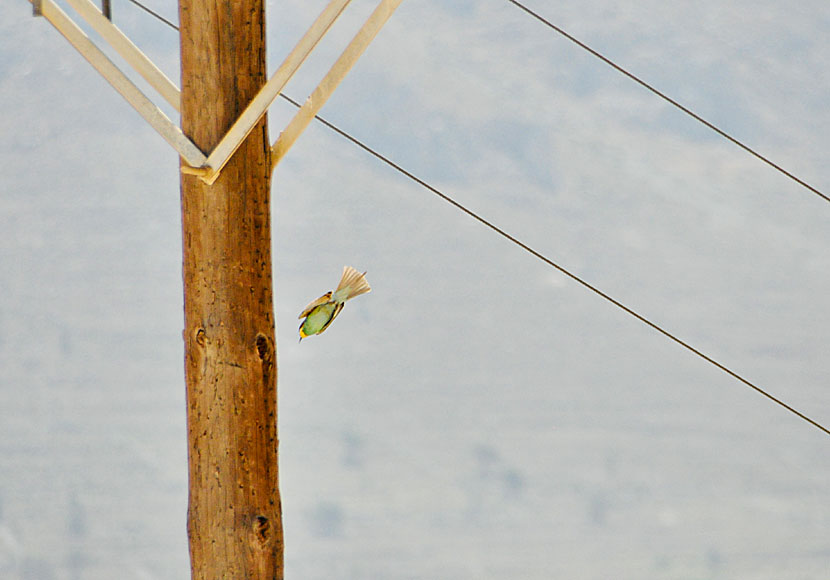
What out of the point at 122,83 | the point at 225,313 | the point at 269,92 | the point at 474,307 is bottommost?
the point at 474,307

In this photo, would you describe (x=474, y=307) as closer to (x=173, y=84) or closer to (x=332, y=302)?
(x=332, y=302)

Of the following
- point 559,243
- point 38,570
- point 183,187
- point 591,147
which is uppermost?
point 183,187

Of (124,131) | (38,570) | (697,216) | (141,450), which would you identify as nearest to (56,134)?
(124,131)

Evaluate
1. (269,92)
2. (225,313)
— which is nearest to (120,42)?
(269,92)

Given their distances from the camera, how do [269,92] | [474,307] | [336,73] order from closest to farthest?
[269,92]
[336,73]
[474,307]

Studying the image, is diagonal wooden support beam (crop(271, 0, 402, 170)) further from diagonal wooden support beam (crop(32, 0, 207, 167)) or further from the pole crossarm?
diagonal wooden support beam (crop(32, 0, 207, 167))

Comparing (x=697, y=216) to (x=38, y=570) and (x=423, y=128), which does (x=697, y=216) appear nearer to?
(x=423, y=128)
